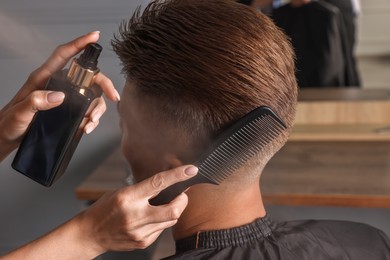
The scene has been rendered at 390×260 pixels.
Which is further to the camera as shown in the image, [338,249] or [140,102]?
[338,249]

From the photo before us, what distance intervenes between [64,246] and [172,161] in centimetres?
25

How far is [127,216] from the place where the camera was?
0.93 metres

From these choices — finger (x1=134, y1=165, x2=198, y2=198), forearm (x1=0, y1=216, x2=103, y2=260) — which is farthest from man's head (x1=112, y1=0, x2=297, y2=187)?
forearm (x1=0, y1=216, x2=103, y2=260)

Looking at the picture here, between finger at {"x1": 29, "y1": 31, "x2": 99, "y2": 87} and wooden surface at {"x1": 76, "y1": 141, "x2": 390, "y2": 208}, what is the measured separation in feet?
2.06

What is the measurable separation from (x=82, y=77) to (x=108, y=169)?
879mm

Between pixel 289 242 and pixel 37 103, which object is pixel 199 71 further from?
pixel 289 242

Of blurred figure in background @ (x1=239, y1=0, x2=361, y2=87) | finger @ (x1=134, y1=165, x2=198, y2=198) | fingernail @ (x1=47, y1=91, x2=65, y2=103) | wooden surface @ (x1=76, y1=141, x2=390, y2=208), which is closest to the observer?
finger @ (x1=134, y1=165, x2=198, y2=198)

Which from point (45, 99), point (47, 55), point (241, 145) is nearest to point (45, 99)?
point (45, 99)

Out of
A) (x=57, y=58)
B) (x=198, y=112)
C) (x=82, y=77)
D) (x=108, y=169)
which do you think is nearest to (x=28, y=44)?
(x=108, y=169)

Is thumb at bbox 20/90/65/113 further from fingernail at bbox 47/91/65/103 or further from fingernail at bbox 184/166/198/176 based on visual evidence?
fingernail at bbox 184/166/198/176

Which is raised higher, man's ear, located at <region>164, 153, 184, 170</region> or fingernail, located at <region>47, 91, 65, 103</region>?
fingernail, located at <region>47, 91, 65, 103</region>

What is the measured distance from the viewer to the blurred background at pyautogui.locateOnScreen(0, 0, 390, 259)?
1720mm

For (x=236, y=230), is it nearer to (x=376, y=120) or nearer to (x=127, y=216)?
(x=127, y=216)

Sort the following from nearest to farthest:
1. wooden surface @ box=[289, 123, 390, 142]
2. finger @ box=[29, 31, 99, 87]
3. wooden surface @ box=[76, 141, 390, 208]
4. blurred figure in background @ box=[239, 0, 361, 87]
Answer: finger @ box=[29, 31, 99, 87] < wooden surface @ box=[76, 141, 390, 208] < blurred figure in background @ box=[239, 0, 361, 87] < wooden surface @ box=[289, 123, 390, 142]
